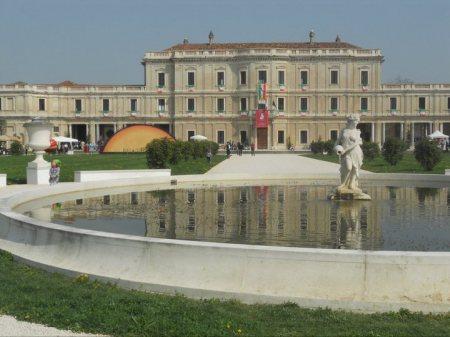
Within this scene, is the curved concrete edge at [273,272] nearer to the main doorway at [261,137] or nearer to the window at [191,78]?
the main doorway at [261,137]

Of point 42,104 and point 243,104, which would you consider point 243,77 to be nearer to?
point 243,104

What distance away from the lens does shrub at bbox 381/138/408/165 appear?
96.3 ft

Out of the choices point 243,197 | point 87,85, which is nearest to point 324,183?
point 243,197

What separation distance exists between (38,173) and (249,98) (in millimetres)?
52420

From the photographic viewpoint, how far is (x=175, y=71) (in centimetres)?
7075

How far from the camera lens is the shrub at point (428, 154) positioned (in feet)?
85.3

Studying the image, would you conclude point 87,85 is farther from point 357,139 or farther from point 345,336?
point 345,336

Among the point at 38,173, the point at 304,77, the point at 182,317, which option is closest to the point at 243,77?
the point at 304,77

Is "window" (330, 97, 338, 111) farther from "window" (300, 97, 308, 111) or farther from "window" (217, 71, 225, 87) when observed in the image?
"window" (217, 71, 225, 87)

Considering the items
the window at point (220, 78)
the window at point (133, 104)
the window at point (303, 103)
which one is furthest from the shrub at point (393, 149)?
the window at point (133, 104)

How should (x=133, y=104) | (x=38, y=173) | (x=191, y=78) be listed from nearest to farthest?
(x=38, y=173) < (x=191, y=78) < (x=133, y=104)

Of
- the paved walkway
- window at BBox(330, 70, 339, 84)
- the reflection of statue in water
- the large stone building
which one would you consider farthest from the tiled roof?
the reflection of statue in water

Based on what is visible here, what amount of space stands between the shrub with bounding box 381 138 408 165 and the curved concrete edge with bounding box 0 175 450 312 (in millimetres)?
24192

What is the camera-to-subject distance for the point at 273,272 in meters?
6.14
